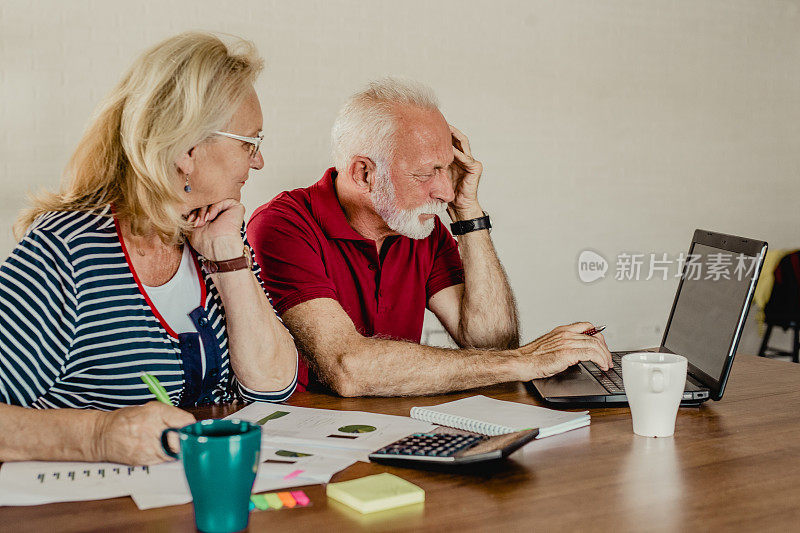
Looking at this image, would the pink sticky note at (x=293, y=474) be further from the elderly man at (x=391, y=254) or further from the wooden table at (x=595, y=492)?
the elderly man at (x=391, y=254)

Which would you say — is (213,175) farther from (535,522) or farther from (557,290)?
(557,290)

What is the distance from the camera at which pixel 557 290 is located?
403cm

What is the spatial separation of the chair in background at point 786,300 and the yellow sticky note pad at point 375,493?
12.6ft

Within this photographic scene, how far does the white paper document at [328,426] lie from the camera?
1.16m

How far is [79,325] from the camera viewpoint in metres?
1.34

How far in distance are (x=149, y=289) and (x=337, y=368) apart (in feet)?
1.26

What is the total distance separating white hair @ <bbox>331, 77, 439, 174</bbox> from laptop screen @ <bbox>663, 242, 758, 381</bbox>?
78 centimetres

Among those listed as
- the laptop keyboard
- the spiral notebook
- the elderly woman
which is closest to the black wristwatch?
the laptop keyboard

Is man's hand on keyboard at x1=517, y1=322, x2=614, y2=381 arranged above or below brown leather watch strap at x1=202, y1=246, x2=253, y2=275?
below

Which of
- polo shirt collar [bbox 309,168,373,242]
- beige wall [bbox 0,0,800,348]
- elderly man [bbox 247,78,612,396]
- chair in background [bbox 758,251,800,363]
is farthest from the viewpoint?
chair in background [bbox 758,251,800,363]

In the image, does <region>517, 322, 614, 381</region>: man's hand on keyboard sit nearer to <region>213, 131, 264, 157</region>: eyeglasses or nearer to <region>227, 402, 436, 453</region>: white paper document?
<region>227, 402, 436, 453</region>: white paper document

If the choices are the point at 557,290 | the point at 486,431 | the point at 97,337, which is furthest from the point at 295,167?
the point at 486,431

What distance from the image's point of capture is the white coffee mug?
120 centimetres

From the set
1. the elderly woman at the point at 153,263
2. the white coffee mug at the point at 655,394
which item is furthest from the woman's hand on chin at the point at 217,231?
the white coffee mug at the point at 655,394
